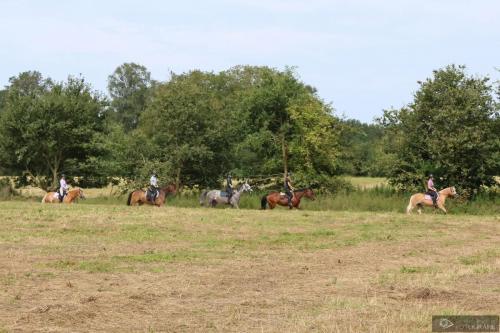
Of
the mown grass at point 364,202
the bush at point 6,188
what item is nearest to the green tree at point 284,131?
the mown grass at point 364,202

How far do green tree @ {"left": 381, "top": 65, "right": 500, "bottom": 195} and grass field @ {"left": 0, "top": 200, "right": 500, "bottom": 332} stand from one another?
11.3m

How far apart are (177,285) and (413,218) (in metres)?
18.0

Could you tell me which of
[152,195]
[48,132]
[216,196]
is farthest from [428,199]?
[48,132]

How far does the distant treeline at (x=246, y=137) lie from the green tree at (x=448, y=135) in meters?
0.05

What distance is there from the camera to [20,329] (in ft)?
30.6

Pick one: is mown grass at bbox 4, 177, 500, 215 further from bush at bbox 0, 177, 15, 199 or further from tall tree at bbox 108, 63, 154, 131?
tall tree at bbox 108, 63, 154, 131

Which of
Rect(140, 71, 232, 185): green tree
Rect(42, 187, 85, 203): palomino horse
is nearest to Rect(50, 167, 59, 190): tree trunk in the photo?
Rect(140, 71, 232, 185): green tree

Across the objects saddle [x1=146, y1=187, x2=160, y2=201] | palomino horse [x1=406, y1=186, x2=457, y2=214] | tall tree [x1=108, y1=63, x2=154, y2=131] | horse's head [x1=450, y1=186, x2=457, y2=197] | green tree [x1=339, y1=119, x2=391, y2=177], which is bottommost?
saddle [x1=146, y1=187, x2=160, y2=201]

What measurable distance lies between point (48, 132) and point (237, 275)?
106ft

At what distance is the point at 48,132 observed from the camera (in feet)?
145

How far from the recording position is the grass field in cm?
1009

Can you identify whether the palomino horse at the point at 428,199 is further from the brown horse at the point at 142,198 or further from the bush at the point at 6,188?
the bush at the point at 6,188

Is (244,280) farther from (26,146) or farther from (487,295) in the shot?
(26,146)

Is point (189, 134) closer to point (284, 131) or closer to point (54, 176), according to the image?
point (284, 131)
